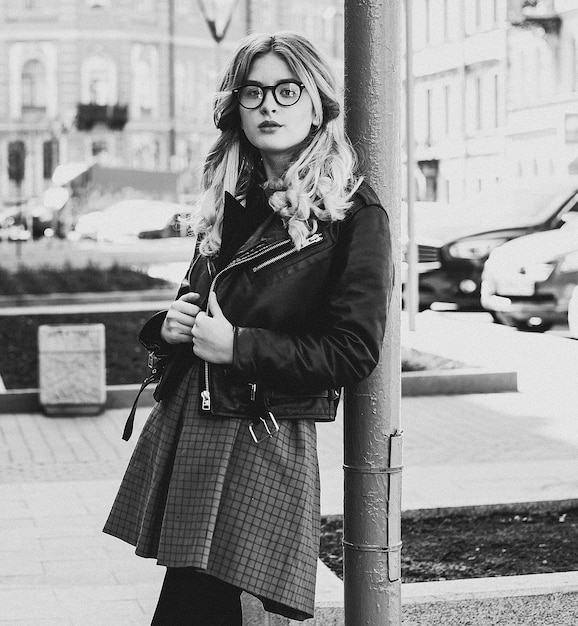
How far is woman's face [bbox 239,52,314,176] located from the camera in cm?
292

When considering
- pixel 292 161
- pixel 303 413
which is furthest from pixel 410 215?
pixel 303 413

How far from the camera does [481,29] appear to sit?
48344 millimetres

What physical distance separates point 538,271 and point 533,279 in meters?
0.12

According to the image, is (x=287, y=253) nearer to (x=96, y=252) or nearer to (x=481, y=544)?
(x=481, y=544)

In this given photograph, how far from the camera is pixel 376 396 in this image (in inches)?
125

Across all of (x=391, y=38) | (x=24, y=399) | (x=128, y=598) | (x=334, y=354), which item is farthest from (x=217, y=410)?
(x=24, y=399)

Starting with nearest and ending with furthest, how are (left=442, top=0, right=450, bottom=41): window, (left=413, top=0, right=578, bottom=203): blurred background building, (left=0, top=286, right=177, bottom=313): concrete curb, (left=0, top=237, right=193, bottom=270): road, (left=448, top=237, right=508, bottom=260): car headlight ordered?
(left=448, top=237, right=508, bottom=260): car headlight
(left=0, top=286, right=177, bottom=313): concrete curb
(left=0, top=237, right=193, bottom=270): road
(left=413, top=0, right=578, bottom=203): blurred background building
(left=442, top=0, right=450, bottom=41): window

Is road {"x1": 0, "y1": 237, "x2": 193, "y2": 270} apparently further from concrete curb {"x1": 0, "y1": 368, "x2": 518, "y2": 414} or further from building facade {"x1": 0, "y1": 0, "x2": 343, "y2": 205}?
building facade {"x1": 0, "y1": 0, "x2": 343, "y2": 205}

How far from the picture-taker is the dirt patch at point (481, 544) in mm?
4781

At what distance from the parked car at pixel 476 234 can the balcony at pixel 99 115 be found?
45677 millimetres

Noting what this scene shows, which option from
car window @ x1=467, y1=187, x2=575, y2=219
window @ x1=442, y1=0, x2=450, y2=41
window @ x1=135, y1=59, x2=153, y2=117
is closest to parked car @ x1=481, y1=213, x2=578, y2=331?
car window @ x1=467, y1=187, x2=575, y2=219

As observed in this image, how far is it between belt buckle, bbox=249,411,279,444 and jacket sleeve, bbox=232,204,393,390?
0.10 m

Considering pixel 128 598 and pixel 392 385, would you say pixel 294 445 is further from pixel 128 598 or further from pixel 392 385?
pixel 128 598

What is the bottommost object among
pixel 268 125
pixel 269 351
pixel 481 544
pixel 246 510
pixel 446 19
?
pixel 481 544
